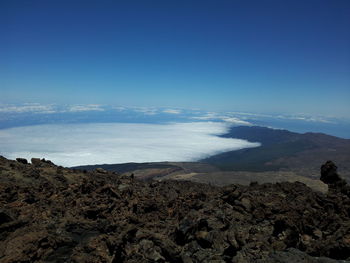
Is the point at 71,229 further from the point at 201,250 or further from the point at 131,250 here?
the point at 201,250

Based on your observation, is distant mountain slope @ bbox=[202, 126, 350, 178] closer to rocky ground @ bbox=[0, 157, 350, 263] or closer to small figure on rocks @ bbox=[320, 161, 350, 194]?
small figure on rocks @ bbox=[320, 161, 350, 194]

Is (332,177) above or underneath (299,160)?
above

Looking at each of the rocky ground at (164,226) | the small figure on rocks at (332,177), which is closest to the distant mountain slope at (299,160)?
the small figure on rocks at (332,177)

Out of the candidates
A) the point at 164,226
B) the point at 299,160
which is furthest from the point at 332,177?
the point at 299,160

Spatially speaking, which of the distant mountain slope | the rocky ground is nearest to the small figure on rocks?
the rocky ground

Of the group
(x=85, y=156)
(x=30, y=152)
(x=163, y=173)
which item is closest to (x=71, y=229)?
(x=163, y=173)

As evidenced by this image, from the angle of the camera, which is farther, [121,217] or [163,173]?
[163,173]

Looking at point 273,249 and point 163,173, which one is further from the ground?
point 273,249

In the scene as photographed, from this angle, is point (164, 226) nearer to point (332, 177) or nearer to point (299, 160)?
point (332, 177)
